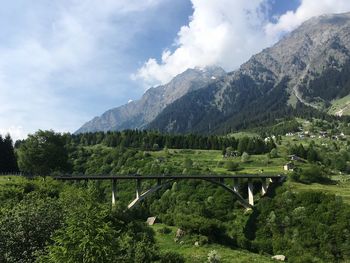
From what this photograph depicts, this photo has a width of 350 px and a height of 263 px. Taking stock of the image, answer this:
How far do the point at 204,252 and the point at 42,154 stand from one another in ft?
141

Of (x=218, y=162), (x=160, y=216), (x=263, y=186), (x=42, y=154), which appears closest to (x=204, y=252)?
(x=160, y=216)

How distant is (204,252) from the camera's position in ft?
209

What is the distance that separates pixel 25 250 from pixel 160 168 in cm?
8759

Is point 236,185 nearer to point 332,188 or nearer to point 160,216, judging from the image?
point 160,216

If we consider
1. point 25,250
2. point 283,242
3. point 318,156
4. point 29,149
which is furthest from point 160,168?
point 25,250

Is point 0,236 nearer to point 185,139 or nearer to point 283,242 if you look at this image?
point 283,242

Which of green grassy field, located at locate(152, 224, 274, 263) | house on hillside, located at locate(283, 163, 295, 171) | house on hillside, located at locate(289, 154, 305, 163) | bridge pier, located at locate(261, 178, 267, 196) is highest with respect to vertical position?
house on hillside, located at locate(289, 154, 305, 163)

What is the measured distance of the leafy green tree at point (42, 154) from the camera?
278ft

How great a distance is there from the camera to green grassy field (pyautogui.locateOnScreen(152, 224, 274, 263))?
59803 mm

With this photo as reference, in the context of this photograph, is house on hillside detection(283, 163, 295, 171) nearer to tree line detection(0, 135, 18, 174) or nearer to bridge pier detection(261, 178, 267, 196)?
bridge pier detection(261, 178, 267, 196)

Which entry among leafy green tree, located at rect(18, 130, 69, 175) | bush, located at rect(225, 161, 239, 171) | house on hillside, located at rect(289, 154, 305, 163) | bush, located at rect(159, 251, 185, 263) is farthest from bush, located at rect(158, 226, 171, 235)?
house on hillside, located at rect(289, 154, 305, 163)

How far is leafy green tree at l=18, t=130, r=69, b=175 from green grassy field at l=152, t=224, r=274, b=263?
1273 inches

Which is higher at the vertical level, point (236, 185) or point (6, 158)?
point (6, 158)

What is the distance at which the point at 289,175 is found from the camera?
323 ft
